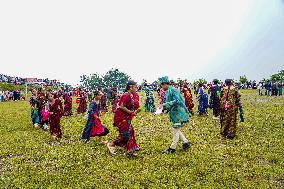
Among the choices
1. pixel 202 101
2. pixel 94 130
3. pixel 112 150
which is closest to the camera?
pixel 112 150

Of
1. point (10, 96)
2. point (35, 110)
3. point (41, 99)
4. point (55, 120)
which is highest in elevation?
point (41, 99)

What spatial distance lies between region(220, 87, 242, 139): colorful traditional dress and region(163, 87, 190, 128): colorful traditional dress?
2776 mm

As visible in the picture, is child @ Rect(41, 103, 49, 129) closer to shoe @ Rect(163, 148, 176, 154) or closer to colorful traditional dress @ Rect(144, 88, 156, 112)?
shoe @ Rect(163, 148, 176, 154)

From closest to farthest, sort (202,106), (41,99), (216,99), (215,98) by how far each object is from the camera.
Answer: (41,99) < (216,99) < (215,98) < (202,106)

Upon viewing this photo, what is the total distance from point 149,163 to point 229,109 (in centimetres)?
467

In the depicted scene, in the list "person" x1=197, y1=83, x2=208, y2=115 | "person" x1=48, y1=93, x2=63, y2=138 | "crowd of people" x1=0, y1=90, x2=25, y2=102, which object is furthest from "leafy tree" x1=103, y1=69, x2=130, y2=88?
"person" x1=48, y1=93, x2=63, y2=138

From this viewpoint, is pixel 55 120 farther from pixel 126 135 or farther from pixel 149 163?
pixel 149 163

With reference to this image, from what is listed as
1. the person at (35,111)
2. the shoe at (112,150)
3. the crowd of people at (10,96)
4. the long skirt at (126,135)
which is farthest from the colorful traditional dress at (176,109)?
the crowd of people at (10,96)

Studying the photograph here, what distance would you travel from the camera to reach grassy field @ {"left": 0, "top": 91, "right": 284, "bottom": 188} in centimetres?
762

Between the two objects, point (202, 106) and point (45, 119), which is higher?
point (202, 106)

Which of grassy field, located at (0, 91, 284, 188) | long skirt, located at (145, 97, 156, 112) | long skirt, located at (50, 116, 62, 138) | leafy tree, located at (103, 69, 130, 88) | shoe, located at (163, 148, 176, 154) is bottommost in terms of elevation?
grassy field, located at (0, 91, 284, 188)

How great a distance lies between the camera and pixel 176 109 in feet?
34.0

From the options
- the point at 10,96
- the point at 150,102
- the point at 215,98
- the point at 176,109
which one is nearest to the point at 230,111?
the point at 176,109

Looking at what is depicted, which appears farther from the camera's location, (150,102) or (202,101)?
(150,102)
